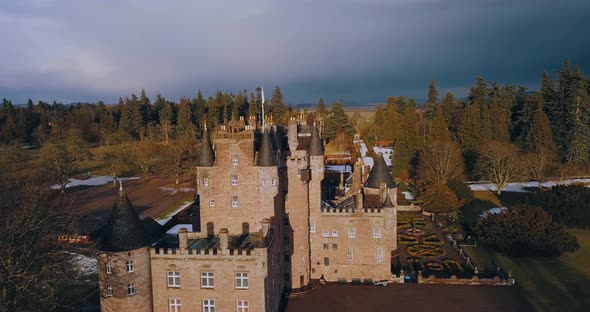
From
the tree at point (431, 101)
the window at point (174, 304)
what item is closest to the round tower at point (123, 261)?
the window at point (174, 304)

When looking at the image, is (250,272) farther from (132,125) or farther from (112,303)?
(132,125)

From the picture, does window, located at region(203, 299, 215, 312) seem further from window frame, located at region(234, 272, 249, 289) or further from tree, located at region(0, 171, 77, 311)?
tree, located at region(0, 171, 77, 311)

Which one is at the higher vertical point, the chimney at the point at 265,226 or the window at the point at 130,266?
the chimney at the point at 265,226

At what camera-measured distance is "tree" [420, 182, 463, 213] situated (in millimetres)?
60297

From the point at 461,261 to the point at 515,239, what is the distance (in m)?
6.25

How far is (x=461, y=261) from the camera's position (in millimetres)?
45188

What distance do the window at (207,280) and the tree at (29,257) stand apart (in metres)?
10.3

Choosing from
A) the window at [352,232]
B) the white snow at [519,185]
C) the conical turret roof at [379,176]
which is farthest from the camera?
the white snow at [519,185]

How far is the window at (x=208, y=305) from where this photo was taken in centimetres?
2818

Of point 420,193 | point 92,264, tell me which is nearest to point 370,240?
point 92,264

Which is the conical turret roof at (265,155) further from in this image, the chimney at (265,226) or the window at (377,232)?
the window at (377,232)

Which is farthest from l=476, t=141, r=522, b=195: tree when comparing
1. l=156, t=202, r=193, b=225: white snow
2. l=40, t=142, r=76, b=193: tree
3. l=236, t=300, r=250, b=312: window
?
l=40, t=142, r=76, b=193: tree

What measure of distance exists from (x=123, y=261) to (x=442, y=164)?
204 ft

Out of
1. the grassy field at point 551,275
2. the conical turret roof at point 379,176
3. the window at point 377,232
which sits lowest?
the grassy field at point 551,275
